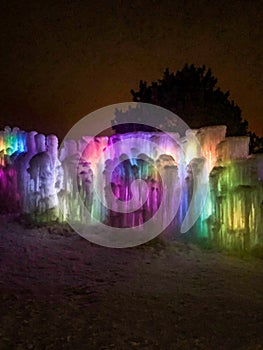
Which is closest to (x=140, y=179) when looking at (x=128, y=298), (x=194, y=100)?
(x=128, y=298)

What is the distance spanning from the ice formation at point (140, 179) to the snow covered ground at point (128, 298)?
3.64 feet

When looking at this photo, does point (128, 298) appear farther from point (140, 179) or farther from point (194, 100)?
point (194, 100)

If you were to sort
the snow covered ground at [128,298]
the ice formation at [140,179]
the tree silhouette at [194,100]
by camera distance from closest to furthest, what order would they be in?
1. the snow covered ground at [128,298]
2. the ice formation at [140,179]
3. the tree silhouette at [194,100]

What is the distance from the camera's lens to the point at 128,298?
6.56 metres

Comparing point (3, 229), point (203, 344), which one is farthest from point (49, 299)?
point (3, 229)

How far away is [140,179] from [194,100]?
31.7 ft

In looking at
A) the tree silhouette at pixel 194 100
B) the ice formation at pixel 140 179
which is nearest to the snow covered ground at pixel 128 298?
the ice formation at pixel 140 179

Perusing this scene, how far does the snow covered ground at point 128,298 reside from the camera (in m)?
5.00

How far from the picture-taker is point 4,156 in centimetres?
1541

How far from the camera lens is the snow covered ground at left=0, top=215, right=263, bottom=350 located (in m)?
5.00

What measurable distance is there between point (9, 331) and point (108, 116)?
1993 cm

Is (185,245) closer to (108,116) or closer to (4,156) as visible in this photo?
(4,156)

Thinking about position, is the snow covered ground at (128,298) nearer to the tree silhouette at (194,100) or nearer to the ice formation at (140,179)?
the ice formation at (140,179)

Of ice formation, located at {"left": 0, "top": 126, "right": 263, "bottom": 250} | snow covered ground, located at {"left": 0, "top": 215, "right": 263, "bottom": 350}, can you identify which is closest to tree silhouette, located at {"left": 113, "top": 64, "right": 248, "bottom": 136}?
ice formation, located at {"left": 0, "top": 126, "right": 263, "bottom": 250}
